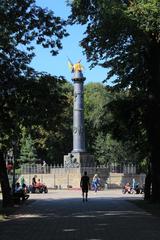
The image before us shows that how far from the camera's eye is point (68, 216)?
79.5 feet

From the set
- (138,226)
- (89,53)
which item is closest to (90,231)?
(138,226)

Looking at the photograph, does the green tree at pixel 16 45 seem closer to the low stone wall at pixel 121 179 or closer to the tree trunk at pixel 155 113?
the tree trunk at pixel 155 113

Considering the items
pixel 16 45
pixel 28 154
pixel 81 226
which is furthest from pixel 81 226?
pixel 28 154

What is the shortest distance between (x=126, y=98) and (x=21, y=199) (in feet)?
27.3

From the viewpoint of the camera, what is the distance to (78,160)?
71250 mm

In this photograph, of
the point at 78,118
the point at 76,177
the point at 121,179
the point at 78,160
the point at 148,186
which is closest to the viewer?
the point at 148,186

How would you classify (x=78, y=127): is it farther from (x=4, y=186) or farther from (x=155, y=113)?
(x=4, y=186)

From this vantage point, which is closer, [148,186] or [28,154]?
[148,186]

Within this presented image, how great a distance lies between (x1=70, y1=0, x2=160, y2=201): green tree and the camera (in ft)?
87.5

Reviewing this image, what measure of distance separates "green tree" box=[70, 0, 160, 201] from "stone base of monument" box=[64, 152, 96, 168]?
3547 cm

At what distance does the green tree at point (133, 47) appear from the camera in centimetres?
2667

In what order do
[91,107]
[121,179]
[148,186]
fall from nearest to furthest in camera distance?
[148,186], [121,179], [91,107]

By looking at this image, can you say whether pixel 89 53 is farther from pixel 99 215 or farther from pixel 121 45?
pixel 99 215

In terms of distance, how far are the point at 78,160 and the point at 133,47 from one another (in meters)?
43.1
